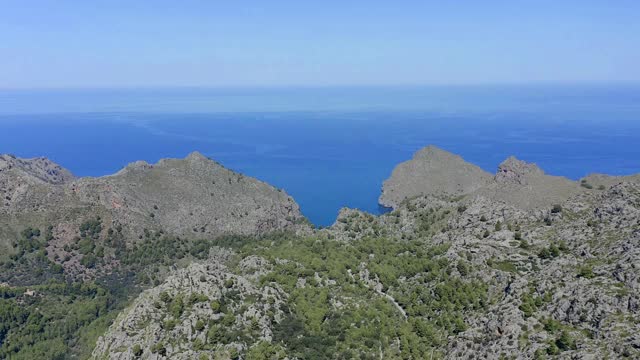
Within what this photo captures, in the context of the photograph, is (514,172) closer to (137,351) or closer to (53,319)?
(53,319)

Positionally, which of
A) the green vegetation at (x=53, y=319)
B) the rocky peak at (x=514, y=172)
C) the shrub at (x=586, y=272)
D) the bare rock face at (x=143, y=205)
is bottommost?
the green vegetation at (x=53, y=319)

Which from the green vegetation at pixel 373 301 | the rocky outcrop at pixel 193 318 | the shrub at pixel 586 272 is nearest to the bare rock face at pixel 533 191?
the green vegetation at pixel 373 301

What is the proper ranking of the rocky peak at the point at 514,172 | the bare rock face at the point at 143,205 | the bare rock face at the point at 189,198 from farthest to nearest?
the rocky peak at the point at 514,172 → the bare rock face at the point at 189,198 → the bare rock face at the point at 143,205

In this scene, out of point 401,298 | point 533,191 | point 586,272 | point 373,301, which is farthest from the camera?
point 533,191

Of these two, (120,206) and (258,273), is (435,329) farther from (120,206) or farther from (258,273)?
(120,206)

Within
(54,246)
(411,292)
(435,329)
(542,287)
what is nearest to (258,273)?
(411,292)

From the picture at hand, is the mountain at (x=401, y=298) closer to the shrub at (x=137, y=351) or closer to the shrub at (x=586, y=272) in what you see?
the shrub at (x=586, y=272)

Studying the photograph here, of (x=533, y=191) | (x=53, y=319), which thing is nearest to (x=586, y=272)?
(x=533, y=191)

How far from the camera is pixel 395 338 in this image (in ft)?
212

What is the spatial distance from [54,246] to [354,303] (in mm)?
94000

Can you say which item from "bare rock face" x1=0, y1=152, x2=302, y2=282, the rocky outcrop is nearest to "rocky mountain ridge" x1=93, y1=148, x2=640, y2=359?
the rocky outcrop

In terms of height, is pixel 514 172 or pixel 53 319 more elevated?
pixel 514 172

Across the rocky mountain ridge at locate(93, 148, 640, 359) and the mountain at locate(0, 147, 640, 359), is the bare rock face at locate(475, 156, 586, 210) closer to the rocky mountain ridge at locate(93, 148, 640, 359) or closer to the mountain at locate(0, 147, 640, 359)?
the mountain at locate(0, 147, 640, 359)

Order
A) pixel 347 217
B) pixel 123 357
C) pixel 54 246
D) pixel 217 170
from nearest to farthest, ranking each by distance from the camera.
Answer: pixel 123 357 → pixel 347 217 → pixel 54 246 → pixel 217 170
